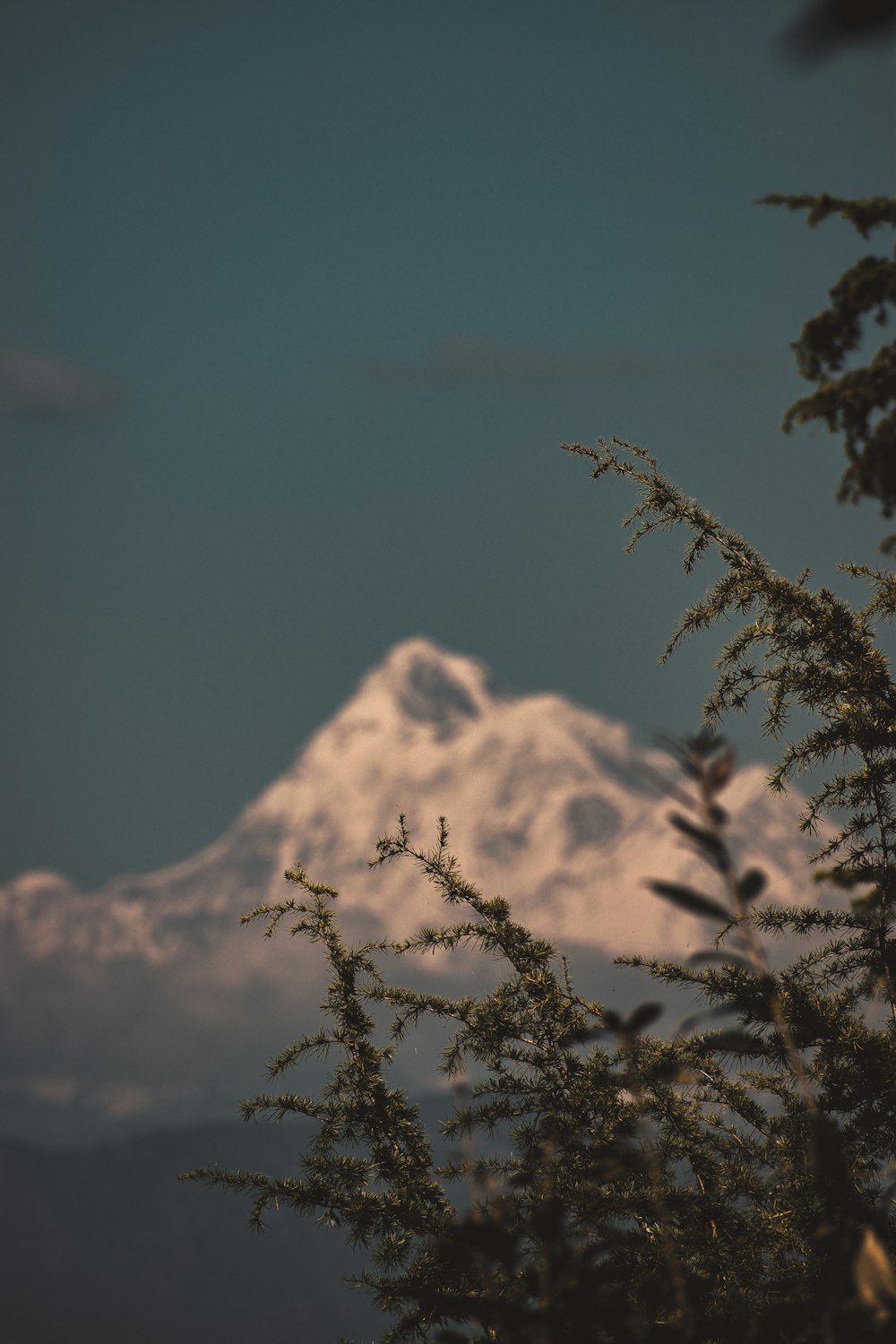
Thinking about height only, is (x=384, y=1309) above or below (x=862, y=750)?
below

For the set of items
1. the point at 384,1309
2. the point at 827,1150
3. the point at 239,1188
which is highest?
the point at 239,1188

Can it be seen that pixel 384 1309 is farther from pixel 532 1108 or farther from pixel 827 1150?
pixel 827 1150

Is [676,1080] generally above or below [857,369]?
below

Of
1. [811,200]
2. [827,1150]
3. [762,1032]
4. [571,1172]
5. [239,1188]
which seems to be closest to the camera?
[827,1150]

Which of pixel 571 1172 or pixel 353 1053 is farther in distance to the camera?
pixel 353 1053

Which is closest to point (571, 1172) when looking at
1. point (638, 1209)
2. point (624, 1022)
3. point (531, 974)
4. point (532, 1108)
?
point (638, 1209)

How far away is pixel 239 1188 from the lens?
533 cm

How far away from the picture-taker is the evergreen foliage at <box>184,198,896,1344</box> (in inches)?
157

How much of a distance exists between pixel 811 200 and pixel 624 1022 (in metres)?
3.31

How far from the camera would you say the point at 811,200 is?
13.4ft

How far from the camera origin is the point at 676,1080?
11.5 ft

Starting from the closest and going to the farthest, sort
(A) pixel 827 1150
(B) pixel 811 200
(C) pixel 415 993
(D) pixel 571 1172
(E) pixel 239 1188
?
(A) pixel 827 1150, (B) pixel 811 200, (D) pixel 571 1172, (E) pixel 239 1188, (C) pixel 415 993

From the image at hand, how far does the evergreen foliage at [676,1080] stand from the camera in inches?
157

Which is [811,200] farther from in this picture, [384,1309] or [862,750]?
[384,1309]
